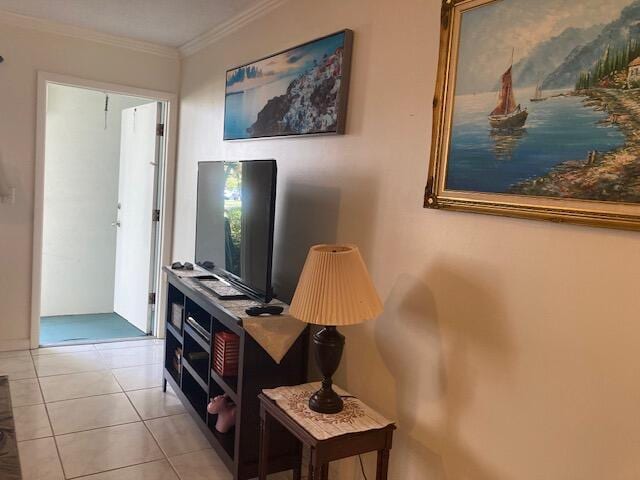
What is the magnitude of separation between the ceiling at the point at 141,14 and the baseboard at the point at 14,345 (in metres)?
2.24

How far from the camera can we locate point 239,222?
2.62 meters

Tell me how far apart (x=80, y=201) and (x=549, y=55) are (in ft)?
14.8

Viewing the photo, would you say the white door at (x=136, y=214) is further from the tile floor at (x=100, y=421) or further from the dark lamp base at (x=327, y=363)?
the dark lamp base at (x=327, y=363)

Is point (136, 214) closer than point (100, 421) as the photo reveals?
No

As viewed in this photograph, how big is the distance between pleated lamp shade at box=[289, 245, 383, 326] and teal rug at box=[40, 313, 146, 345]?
314cm

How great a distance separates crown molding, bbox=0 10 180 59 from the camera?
3.58 metres

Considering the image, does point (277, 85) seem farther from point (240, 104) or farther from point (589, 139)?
point (589, 139)

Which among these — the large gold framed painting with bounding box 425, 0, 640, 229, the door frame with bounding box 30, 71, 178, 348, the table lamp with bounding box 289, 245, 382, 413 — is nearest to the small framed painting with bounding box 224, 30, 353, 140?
the large gold framed painting with bounding box 425, 0, 640, 229

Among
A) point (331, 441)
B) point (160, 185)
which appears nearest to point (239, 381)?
point (331, 441)

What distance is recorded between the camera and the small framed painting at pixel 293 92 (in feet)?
7.56

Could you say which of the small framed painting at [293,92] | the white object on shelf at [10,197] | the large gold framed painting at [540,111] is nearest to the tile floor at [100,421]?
the white object on shelf at [10,197]

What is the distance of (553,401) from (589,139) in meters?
0.71

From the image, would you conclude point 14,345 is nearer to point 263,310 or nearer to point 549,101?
point 263,310

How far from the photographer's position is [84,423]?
2.83m
